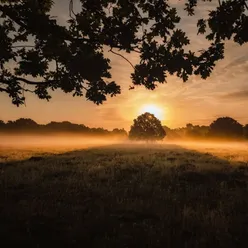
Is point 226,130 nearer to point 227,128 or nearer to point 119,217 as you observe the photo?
point 227,128

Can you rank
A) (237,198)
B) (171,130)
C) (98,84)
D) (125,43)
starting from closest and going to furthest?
(125,43) < (98,84) < (237,198) < (171,130)

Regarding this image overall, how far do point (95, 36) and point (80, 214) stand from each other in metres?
4.54

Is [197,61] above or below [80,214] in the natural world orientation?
above

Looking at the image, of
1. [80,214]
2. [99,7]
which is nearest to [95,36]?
[99,7]

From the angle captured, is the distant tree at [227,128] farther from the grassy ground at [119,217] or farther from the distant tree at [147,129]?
the grassy ground at [119,217]

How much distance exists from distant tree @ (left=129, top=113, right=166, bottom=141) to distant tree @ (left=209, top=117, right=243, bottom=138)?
1028 inches

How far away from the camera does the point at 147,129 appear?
3317 inches

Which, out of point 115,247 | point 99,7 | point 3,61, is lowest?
point 115,247

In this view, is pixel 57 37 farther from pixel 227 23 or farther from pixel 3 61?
pixel 227 23

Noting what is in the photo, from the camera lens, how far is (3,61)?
8.49 meters

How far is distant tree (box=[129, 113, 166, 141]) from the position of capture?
83.4 metres

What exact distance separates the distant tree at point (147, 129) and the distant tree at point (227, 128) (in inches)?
1028

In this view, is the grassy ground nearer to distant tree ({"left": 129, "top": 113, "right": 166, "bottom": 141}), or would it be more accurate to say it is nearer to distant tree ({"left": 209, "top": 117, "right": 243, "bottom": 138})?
distant tree ({"left": 129, "top": 113, "right": 166, "bottom": 141})

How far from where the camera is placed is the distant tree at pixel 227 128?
97.1 meters
